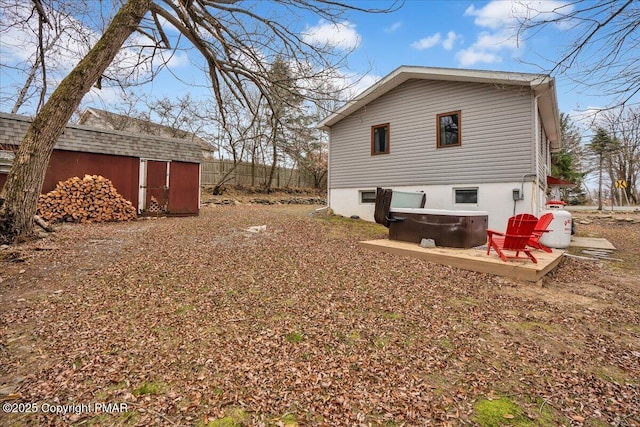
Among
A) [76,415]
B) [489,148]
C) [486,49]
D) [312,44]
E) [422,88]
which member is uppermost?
[422,88]

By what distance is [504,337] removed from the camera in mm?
2809

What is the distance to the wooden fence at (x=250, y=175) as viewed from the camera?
58.2ft

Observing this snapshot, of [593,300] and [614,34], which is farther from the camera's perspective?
[593,300]

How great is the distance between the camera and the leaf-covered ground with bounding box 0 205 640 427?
6.08 feet

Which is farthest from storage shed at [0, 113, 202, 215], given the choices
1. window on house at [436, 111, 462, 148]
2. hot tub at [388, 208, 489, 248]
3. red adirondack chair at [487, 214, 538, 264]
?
red adirondack chair at [487, 214, 538, 264]

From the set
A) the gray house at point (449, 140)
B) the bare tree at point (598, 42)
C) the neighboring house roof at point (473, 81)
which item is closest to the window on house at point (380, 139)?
the gray house at point (449, 140)

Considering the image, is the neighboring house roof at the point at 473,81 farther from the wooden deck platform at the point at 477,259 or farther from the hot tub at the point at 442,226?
the wooden deck platform at the point at 477,259

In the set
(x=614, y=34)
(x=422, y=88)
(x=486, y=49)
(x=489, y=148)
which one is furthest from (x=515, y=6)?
(x=422, y=88)

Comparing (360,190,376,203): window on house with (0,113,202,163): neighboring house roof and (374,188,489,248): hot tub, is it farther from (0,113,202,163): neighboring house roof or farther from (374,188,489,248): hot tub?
(0,113,202,163): neighboring house roof

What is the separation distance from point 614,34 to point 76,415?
5.98 m

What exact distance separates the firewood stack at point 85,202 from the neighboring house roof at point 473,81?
704 cm

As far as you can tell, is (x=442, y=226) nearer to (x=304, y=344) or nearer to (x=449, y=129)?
(x=449, y=129)

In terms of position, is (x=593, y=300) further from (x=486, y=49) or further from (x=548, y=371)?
(x=486, y=49)

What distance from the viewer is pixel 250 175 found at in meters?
19.4
